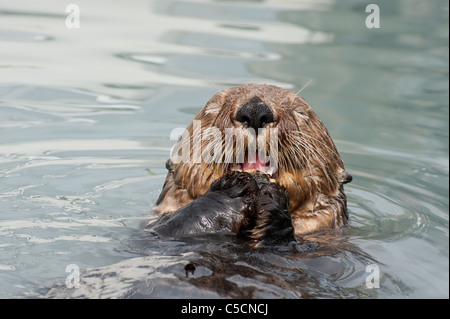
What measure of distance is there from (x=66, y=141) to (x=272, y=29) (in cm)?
420

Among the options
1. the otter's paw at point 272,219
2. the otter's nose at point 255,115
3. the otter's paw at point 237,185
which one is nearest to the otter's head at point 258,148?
the otter's nose at point 255,115

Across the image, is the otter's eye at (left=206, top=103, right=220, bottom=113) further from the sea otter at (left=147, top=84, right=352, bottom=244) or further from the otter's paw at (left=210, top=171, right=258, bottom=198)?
the otter's paw at (left=210, top=171, right=258, bottom=198)

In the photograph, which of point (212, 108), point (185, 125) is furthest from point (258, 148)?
point (185, 125)

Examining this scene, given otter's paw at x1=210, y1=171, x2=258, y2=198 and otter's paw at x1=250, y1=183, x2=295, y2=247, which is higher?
otter's paw at x1=210, y1=171, x2=258, y2=198

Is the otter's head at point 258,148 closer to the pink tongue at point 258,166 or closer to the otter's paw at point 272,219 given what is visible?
the pink tongue at point 258,166

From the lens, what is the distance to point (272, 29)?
983 centimetres

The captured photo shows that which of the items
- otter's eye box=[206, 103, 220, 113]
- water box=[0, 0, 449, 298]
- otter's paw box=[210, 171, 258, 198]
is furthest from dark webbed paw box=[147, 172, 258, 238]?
otter's eye box=[206, 103, 220, 113]

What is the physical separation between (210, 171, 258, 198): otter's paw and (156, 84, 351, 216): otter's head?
0.13 metres

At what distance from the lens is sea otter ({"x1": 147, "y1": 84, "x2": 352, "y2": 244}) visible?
3.94 m

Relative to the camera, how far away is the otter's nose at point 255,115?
12.8 ft

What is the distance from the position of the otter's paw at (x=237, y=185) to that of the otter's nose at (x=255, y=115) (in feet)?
0.87

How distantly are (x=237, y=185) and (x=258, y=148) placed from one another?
24 cm
